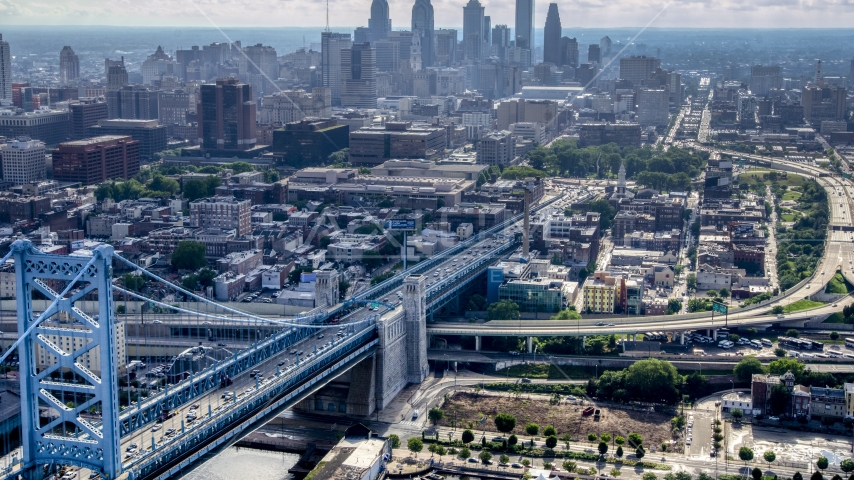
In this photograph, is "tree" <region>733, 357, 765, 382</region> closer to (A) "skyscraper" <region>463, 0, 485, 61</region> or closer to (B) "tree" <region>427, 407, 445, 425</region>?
(B) "tree" <region>427, 407, 445, 425</region>

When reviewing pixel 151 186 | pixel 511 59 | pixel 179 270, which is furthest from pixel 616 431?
pixel 511 59

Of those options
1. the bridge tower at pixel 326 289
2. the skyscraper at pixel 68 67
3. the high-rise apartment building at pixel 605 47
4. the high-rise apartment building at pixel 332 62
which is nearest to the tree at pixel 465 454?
the bridge tower at pixel 326 289

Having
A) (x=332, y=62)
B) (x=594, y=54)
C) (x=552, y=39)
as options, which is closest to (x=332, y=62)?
(x=332, y=62)

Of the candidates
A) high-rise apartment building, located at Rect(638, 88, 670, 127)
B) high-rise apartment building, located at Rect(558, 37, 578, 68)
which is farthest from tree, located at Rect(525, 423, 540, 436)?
high-rise apartment building, located at Rect(558, 37, 578, 68)

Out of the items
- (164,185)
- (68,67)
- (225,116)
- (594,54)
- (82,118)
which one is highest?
(594,54)

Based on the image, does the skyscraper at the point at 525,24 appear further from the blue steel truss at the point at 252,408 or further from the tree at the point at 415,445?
the tree at the point at 415,445

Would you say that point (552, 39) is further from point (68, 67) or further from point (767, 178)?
point (767, 178)

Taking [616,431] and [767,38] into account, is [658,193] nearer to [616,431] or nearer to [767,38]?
[616,431]
